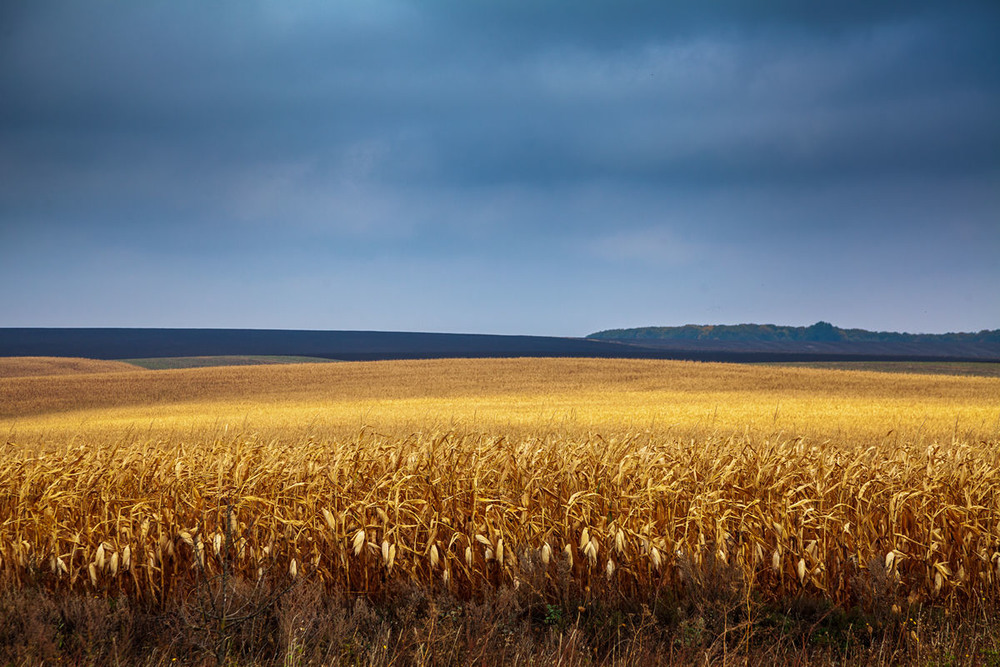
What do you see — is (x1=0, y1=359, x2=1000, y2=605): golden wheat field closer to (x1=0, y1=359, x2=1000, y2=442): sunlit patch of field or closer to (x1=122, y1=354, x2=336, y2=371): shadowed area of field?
(x1=0, y1=359, x2=1000, y2=442): sunlit patch of field

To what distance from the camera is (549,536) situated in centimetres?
577

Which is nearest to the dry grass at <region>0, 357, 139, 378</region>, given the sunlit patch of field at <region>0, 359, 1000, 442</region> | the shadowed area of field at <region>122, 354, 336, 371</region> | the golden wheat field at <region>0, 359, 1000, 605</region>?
the shadowed area of field at <region>122, 354, 336, 371</region>

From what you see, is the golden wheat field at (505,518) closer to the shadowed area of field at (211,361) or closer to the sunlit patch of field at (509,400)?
the sunlit patch of field at (509,400)

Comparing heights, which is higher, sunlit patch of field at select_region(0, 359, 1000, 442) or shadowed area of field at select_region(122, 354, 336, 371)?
sunlit patch of field at select_region(0, 359, 1000, 442)

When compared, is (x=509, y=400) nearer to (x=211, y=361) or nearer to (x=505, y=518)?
(x=505, y=518)

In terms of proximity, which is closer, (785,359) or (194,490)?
(194,490)

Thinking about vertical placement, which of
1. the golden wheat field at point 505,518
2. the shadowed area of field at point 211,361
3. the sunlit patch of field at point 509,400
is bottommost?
the shadowed area of field at point 211,361

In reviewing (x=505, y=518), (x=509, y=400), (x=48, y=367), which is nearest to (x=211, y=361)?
(x=48, y=367)

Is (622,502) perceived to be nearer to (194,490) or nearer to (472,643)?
(472,643)

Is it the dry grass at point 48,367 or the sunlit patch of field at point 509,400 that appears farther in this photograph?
the dry grass at point 48,367

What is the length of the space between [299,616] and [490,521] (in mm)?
1751

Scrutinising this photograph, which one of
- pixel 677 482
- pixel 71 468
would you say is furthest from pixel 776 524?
pixel 71 468

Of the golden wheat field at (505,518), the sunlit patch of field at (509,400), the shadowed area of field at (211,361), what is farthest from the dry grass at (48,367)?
the golden wheat field at (505,518)

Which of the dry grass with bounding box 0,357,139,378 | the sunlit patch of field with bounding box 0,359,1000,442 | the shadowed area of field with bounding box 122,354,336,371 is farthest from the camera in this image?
the shadowed area of field with bounding box 122,354,336,371
